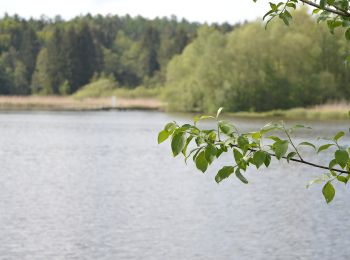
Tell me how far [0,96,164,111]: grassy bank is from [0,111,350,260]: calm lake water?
186 feet

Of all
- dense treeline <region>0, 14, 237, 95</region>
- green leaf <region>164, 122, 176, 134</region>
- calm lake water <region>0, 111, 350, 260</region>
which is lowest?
calm lake water <region>0, 111, 350, 260</region>

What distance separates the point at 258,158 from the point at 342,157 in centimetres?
29

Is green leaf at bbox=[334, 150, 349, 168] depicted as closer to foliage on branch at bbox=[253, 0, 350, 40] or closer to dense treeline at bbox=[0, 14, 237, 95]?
foliage on branch at bbox=[253, 0, 350, 40]

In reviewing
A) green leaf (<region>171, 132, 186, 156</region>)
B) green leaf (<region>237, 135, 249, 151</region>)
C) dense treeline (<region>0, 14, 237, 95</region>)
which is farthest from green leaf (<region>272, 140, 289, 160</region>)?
dense treeline (<region>0, 14, 237, 95</region>)

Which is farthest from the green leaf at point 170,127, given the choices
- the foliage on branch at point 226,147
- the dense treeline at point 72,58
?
the dense treeline at point 72,58

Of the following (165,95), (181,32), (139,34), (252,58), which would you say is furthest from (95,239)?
(139,34)

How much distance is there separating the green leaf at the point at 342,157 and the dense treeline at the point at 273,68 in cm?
5841

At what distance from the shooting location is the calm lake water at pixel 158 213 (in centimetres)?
1191

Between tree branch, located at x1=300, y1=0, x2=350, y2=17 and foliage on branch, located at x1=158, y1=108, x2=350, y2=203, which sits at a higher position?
tree branch, located at x1=300, y1=0, x2=350, y2=17

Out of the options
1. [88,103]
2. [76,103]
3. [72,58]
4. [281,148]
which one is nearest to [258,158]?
[281,148]

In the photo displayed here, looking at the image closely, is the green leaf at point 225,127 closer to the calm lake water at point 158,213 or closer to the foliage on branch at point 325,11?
the foliage on branch at point 325,11

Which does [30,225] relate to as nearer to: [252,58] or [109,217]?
[109,217]

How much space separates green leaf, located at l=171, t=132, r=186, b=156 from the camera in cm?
269

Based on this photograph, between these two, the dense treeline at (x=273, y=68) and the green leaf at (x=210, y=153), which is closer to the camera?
the green leaf at (x=210, y=153)
